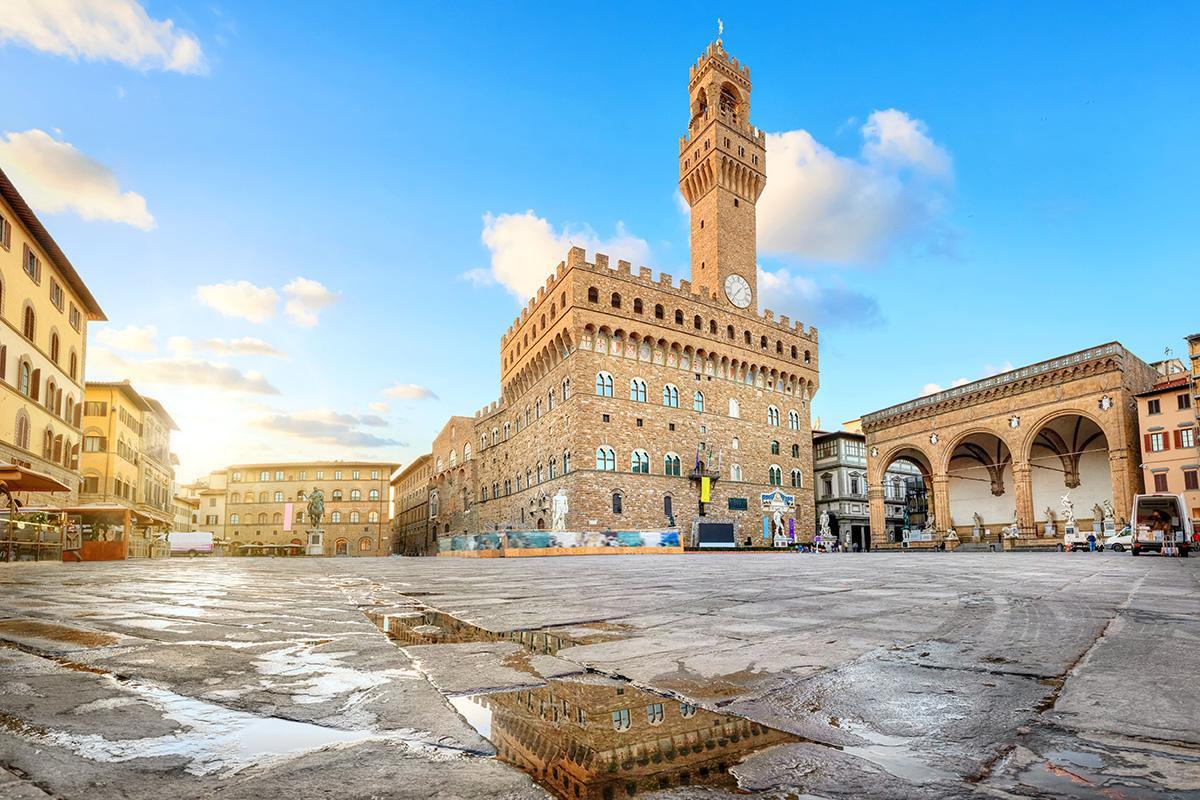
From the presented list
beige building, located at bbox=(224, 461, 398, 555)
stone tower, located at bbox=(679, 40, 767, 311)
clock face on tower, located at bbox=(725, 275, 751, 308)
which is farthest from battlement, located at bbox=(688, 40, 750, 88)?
beige building, located at bbox=(224, 461, 398, 555)

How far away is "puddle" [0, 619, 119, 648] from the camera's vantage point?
3.03 metres

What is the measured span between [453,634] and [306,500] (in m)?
84.9

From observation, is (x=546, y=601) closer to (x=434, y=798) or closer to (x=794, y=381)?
(x=434, y=798)

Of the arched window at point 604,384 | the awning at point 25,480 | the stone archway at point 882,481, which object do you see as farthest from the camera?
the stone archway at point 882,481

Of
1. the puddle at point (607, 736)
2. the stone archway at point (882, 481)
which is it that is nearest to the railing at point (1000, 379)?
the stone archway at point (882, 481)

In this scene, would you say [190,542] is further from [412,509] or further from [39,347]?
[412,509]

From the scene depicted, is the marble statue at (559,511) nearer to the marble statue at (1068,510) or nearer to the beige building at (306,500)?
the marble statue at (1068,510)

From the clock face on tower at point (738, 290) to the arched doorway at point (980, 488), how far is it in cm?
1479

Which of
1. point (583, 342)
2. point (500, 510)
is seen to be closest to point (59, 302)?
point (583, 342)

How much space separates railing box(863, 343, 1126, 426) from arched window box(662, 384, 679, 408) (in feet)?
39.6

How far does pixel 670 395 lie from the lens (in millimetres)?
39938

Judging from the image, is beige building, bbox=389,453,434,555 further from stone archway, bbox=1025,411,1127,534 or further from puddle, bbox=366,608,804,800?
puddle, bbox=366,608,804,800

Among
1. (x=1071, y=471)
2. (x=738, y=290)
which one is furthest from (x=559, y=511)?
(x=1071, y=471)

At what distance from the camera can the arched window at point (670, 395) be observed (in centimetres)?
3972
